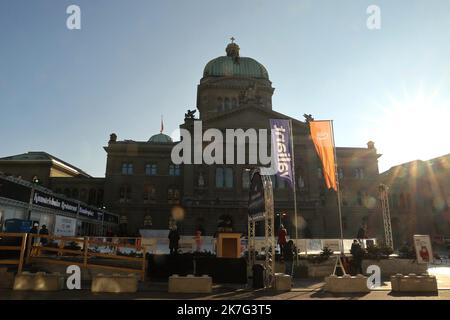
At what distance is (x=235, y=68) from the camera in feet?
216

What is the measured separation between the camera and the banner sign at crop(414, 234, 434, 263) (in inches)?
813

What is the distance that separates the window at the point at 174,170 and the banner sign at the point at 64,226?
22.7 meters

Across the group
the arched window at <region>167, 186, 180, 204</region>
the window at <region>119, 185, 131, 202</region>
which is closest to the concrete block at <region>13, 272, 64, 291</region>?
the arched window at <region>167, 186, 180, 204</region>

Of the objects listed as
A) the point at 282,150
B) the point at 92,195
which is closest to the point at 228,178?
the point at 92,195

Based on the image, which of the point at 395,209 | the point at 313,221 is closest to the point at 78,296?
the point at 313,221

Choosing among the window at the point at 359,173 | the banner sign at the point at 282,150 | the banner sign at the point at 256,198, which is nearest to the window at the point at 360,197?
the window at the point at 359,173

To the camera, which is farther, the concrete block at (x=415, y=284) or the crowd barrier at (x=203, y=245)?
the crowd barrier at (x=203, y=245)

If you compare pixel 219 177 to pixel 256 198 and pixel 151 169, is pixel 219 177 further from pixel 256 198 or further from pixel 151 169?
pixel 256 198

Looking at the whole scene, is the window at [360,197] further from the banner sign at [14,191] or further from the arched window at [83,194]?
the banner sign at [14,191]

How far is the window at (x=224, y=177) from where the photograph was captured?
49625 millimetres

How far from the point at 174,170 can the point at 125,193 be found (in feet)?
27.0

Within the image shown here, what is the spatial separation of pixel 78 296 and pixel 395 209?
195ft

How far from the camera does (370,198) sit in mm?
57219

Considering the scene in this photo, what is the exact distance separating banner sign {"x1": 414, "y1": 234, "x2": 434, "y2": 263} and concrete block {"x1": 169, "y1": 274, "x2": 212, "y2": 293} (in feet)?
45.6
